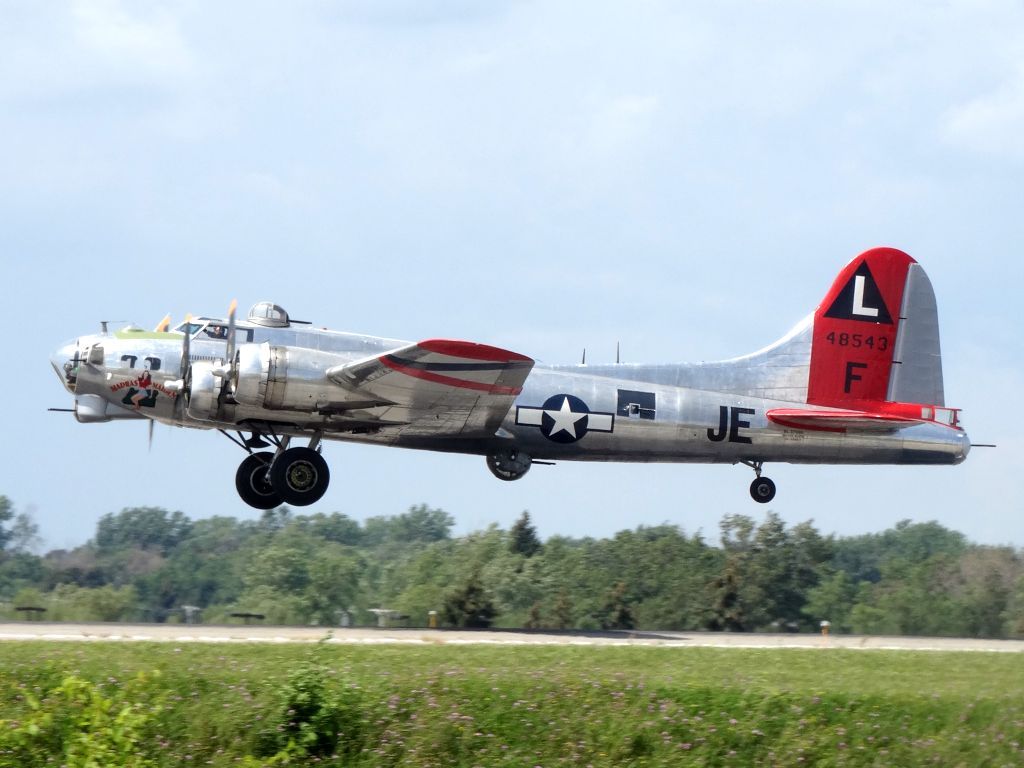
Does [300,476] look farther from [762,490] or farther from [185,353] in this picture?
[762,490]

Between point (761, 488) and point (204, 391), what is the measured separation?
10024 mm

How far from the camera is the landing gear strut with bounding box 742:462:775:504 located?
76.5ft

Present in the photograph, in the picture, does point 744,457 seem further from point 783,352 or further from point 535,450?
point 535,450

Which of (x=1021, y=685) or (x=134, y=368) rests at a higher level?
(x=134, y=368)

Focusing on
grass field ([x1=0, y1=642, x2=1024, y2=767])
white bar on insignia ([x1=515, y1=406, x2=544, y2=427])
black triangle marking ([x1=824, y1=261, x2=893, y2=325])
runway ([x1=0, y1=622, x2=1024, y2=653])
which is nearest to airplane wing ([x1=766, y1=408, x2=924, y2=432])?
black triangle marking ([x1=824, y1=261, x2=893, y2=325])

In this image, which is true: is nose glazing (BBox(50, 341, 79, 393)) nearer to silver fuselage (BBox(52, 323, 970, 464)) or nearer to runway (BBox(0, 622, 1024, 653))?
silver fuselage (BBox(52, 323, 970, 464))

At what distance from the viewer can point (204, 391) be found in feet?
65.4

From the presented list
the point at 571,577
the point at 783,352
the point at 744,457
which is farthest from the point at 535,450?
the point at 571,577

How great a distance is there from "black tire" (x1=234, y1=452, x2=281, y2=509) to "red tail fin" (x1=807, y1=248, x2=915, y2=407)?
32.3 ft

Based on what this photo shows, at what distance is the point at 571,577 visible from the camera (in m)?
48.3

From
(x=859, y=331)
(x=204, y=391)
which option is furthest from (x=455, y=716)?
(x=859, y=331)

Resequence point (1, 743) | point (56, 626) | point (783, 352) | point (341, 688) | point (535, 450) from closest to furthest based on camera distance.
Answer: point (1, 743)
point (341, 688)
point (56, 626)
point (535, 450)
point (783, 352)

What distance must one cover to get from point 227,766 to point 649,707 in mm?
4498

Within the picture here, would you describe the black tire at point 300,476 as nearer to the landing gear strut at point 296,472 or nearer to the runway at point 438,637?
the landing gear strut at point 296,472
